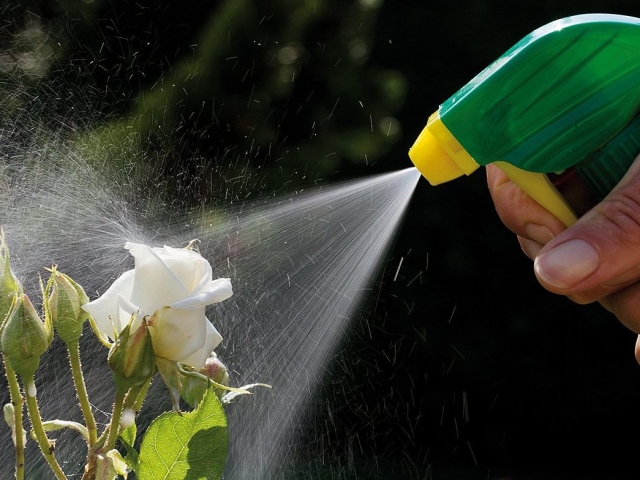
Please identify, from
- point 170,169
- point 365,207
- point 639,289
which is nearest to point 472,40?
point 365,207

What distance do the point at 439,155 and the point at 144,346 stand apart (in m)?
0.34

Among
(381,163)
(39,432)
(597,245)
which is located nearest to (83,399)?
(39,432)

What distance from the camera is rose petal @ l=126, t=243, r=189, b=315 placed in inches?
18.3

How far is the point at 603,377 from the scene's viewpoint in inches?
90.0

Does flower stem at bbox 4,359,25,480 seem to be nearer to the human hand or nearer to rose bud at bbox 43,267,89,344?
rose bud at bbox 43,267,89,344

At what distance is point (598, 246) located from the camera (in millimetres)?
737

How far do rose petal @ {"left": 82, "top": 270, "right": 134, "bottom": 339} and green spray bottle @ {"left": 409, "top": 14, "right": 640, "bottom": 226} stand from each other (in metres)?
0.31

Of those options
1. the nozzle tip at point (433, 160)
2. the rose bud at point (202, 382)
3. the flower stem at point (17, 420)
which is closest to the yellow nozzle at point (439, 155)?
the nozzle tip at point (433, 160)

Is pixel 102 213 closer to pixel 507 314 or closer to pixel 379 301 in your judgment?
pixel 379 301

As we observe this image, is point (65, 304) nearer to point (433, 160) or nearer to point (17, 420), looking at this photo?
point (17, 420)

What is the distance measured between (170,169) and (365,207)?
37 centimetres

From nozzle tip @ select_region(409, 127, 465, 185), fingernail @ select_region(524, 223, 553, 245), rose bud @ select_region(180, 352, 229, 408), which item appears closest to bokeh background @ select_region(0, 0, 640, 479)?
fingernail @ select_region(524, 223, 553, 245)

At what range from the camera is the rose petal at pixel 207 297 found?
461 millimetres

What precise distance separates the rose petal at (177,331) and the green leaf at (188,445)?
0.03 m
